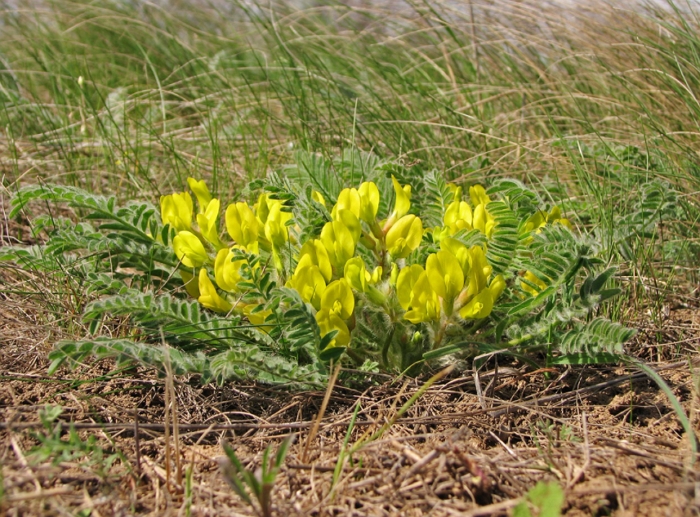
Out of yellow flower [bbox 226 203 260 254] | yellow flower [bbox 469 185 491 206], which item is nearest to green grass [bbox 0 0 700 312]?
yellow flower [bbox 469 185 491 206]

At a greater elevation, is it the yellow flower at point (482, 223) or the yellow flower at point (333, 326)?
the yellow flower at point (482, 223)

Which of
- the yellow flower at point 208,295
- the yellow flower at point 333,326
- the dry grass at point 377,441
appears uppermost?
the yellow flower at point 333,326

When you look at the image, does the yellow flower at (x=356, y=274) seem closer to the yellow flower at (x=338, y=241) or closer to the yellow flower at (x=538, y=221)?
the yellow flower at (x=338, y=241)

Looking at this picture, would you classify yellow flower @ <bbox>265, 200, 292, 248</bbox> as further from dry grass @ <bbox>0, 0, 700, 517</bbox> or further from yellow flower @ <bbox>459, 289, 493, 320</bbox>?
yellow flower @ <bbox>459, 289, 493, 320</bbox>

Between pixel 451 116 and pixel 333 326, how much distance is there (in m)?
1.64

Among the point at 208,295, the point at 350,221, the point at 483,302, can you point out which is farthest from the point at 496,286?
the point at 208,295

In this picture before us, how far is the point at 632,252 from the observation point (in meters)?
2.14

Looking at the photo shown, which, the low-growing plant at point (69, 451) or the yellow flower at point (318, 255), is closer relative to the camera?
the low-growing plant at point (69, 451)

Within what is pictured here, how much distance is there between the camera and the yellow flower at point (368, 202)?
5.82 feet

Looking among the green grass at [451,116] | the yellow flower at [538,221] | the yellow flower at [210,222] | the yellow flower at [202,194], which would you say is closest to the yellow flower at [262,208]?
the yellow flower at [210,222]

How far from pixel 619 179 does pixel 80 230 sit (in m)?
1.83

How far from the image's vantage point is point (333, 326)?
1636mm

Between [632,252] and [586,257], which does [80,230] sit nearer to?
[586,257]

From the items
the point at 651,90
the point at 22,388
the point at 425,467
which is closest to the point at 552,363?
the point at 425,467
